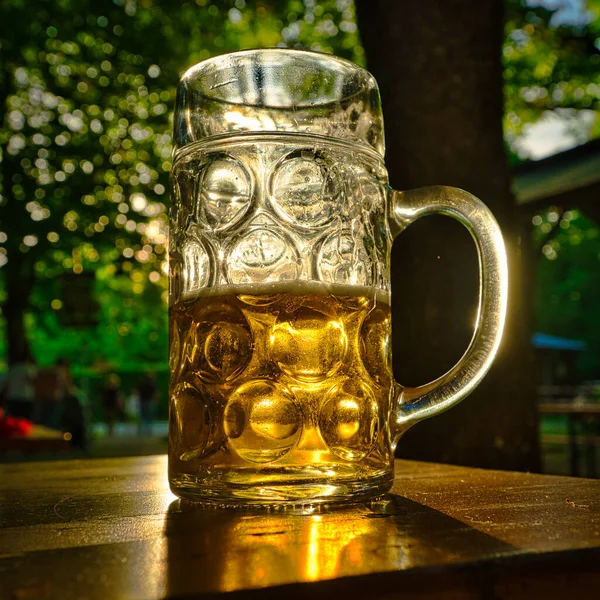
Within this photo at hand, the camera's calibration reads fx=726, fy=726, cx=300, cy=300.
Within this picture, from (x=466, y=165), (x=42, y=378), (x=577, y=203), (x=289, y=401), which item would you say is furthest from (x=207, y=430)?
(x=42, y=378)

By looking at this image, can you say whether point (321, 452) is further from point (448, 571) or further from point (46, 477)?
point (46, 477)

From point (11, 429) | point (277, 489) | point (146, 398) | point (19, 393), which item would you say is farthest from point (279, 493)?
point (146, 398)

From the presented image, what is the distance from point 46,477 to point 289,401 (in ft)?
1.67

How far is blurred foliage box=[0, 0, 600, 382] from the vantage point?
7801 mm

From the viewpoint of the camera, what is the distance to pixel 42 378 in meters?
8.64

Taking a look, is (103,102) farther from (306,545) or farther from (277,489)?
(306,545)

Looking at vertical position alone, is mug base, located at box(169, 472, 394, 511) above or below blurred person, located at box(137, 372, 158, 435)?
above

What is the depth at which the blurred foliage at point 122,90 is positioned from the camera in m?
7.80

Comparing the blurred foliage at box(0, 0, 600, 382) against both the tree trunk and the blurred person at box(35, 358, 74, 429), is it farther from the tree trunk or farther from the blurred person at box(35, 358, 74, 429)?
the tree trunk

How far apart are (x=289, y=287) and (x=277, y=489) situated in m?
0.20

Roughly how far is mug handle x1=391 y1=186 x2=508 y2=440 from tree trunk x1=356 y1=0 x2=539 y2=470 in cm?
141

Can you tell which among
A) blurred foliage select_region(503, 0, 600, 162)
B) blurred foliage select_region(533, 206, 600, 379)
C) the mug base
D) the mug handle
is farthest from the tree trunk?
blurred foliage select_region(533, 206, 600, 379)

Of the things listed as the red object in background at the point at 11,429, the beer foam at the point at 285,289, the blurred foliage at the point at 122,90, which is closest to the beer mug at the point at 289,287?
the beer foam at the point at 285,289

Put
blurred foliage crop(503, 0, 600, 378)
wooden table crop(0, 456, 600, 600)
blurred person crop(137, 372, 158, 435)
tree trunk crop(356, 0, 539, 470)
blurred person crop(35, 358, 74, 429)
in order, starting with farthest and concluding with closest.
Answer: blurred person crop(137, 372, 158, 435) < blurred person crop(35, 358, 74, 429) < blurred foliage crop(503, 0, 600, 378) < tree trunk crop(356, 0, 539, 470) < wooden table crop(0, 456, 600, 600)
